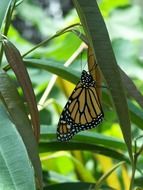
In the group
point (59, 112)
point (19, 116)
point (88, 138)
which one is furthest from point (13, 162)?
point (59, 112)

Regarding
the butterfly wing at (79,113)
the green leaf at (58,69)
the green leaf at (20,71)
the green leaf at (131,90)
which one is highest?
the green leaf at (20,71)

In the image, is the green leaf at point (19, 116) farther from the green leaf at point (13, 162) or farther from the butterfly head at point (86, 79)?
the butterfly head at point (86, 79)

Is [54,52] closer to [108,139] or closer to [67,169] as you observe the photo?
[67,169]

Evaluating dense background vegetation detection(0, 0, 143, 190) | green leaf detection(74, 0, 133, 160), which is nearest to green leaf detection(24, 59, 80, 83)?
dense background vegetation detection(0, 0, 143, 190)

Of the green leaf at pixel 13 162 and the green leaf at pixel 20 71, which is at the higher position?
the green leaf at pixel 20 71

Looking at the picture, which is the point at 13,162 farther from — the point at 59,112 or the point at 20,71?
the point at 59,112

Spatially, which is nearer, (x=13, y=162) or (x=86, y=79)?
(x=13, y=162)

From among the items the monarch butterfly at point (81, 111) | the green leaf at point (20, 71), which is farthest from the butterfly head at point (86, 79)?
the green leaf at point (20, 71)
